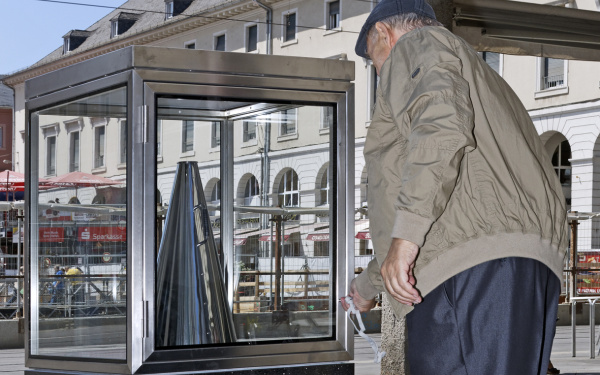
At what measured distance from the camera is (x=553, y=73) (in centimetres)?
2881

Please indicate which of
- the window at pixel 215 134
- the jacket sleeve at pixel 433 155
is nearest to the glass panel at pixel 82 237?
the window at pixel 215 134

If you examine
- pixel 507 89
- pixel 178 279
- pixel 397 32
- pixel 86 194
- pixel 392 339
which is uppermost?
pixel 397 32

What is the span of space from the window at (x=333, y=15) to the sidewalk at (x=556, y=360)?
83.3ft

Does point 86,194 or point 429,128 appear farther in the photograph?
point 86,194

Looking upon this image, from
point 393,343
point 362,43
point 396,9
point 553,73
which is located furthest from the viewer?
point 553,73

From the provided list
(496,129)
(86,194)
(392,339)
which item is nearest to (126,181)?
(86,194)

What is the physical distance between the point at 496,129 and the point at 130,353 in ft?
6.74

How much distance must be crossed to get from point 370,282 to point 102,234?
1.66 metres

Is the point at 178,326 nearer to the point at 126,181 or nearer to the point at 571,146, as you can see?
the point at 126,181

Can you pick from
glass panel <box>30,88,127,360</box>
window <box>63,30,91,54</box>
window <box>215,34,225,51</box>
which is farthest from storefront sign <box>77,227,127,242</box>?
window <box>63,30,91,54</box>

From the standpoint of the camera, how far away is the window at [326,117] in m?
4.19

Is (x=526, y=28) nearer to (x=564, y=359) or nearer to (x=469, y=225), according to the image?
(x=469, y=225)

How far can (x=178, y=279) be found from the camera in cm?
405

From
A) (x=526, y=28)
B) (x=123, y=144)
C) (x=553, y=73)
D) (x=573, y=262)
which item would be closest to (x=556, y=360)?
(x=526, y=28)
